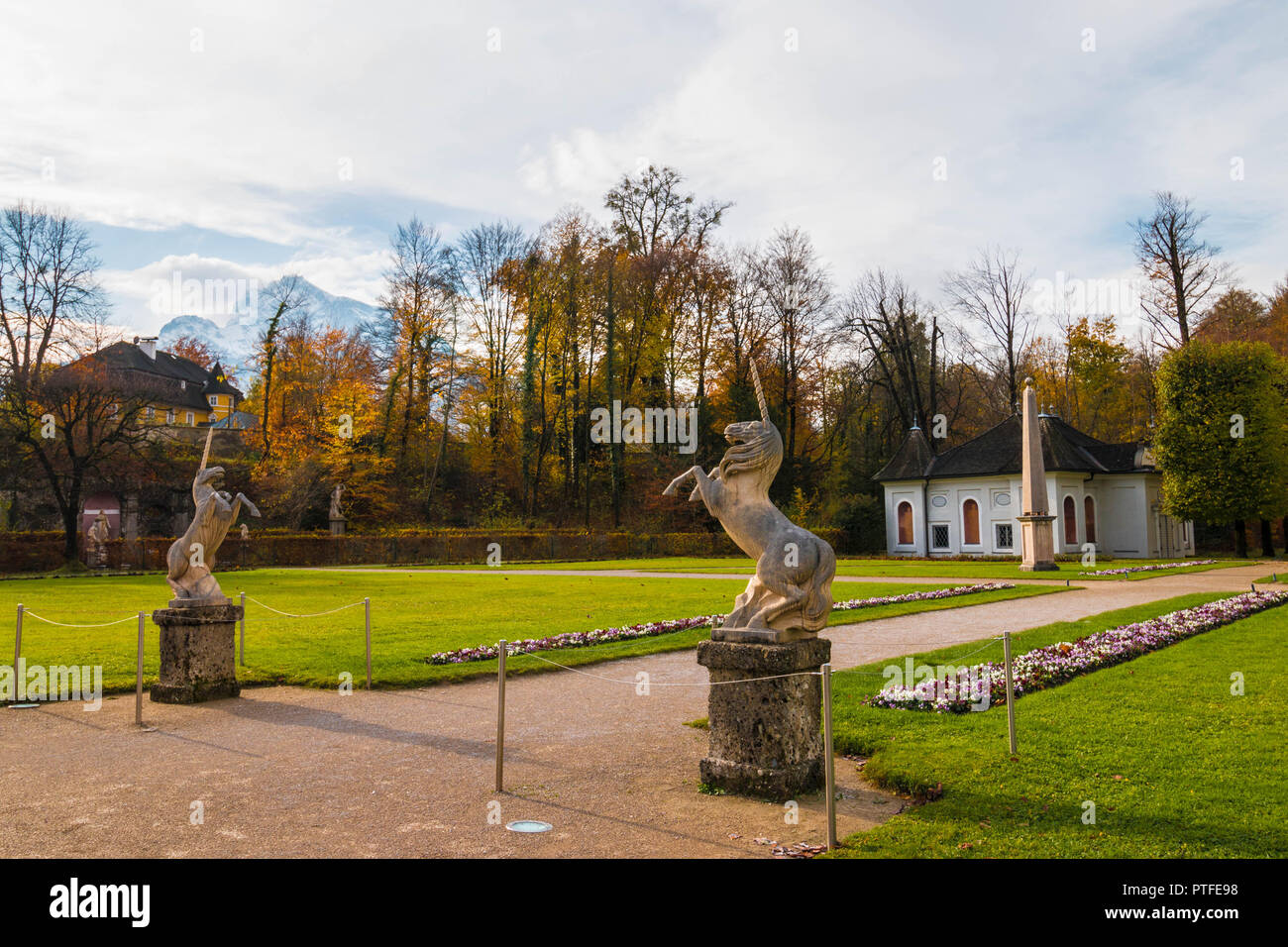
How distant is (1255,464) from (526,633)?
34.3m

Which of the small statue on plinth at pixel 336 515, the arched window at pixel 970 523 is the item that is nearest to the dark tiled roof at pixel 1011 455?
the arched window at pixel 970 523

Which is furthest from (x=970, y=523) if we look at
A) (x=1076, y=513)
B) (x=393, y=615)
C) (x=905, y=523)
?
(x=393, y=615)

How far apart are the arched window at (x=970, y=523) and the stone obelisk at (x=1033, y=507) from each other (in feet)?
37.3

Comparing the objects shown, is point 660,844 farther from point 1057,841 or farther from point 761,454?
point 761,454

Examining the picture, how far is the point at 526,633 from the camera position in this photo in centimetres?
1474

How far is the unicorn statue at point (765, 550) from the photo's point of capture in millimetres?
6566

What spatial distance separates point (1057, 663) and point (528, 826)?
24.7 ft

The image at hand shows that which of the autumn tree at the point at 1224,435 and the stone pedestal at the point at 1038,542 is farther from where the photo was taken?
the autumn tree at the point at 1224,435

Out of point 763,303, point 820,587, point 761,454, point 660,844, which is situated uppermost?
point 763,303

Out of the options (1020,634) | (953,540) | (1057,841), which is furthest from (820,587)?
(953,540)

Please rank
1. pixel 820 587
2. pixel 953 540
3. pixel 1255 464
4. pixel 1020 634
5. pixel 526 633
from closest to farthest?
pixel 820 587
pixel 1020 634
pixel 526 633
pixel 1255 464
pixel 953 540

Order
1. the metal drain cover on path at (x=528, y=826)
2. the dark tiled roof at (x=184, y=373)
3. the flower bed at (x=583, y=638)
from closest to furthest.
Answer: the metal drain cover on path at (x=528, y=826), the flower bed at (x=583, y=638), the dark tiled roof at (x=184, y=373)

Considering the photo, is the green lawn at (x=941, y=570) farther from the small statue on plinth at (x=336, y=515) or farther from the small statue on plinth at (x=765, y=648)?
the small statue on plinth at (x=765, y=648)

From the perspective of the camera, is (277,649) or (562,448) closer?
(277,649)
